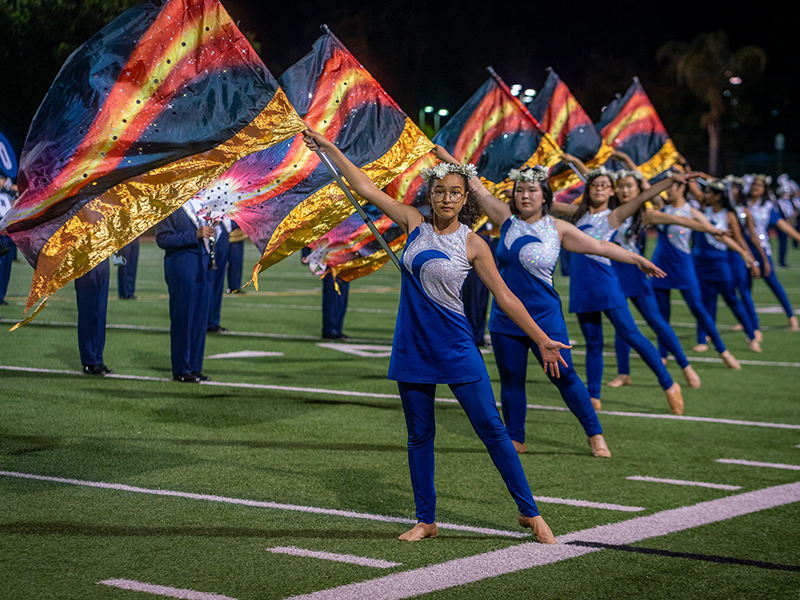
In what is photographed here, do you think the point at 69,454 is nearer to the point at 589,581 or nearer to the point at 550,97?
the point at 589,581

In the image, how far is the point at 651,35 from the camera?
7225 centimetres

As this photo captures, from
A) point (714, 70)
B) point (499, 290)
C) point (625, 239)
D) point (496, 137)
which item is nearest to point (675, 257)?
point (625, 239)

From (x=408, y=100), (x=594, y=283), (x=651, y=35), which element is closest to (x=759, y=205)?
(x=594, y=283)

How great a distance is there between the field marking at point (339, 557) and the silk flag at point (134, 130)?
6.42ft

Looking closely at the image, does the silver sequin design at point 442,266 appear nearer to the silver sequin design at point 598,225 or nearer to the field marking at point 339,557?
the field marking at point 339,557

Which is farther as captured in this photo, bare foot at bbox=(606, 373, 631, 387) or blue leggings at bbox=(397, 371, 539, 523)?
bare foot at bbox=(606, 373, 631, 387)

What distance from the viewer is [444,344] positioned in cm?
569

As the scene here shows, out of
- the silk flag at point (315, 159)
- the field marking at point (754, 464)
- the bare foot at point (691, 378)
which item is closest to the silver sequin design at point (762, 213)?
the bare foot at point (691, 378)

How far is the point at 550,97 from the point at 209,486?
25.6 feet

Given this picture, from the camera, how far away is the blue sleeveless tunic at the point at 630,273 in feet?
36.4

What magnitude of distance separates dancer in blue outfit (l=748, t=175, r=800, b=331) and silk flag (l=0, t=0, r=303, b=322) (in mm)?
10522

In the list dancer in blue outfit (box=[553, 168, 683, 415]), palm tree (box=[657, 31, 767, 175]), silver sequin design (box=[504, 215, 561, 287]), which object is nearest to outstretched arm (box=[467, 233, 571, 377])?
silver sequin design (box=[504, 215, 561, 287])

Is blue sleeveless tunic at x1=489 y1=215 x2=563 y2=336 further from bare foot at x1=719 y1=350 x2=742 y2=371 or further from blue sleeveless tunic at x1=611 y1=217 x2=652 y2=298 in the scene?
bare foot at x1=719 y1=350 x2=742 y2=371

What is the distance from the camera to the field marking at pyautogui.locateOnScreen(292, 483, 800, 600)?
4898 mm
